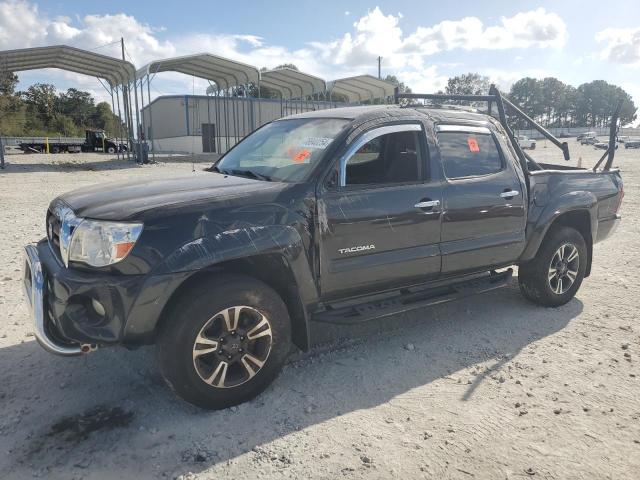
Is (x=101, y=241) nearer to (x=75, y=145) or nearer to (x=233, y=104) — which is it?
(x=233, y=104)

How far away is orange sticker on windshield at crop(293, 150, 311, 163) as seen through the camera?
3.64m

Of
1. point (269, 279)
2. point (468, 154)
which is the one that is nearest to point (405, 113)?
point (468, 154)

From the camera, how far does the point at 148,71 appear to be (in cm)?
2350

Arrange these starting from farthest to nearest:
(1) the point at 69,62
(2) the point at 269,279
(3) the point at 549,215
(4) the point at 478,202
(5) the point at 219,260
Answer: (1) the point at 69,62, (3) the point at 549,215, (4) the point at 478,202, (2) the point at 269,279, (5) the point at 219,260

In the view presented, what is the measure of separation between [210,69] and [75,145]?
55.8 ft

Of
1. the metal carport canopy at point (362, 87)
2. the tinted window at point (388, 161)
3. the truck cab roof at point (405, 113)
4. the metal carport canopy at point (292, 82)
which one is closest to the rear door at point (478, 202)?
the truck cab roof at point (405, 113)

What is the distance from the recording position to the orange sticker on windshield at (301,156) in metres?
3.64

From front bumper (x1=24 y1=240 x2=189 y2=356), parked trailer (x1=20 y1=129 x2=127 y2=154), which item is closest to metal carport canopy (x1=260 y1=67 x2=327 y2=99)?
parked trailer (x1=20 y1=129 x2=127 y2=154)

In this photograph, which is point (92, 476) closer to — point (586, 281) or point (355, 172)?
point (355, 172)

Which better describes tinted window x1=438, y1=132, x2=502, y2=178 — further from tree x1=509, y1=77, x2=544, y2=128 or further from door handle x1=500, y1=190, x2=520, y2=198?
tree x1=509, y1=77, x2=544, y2=128

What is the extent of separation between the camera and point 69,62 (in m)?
24.0

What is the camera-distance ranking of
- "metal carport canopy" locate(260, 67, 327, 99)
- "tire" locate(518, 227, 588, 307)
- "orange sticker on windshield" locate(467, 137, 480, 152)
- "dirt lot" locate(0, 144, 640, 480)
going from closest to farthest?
"dirt lot" locate(0, 144, 640, 480) → "orange sticker on windshield" locate(467, 137, 480, 152) → "tire" locate(518, 227, 588, 307) → "metal carport canopy" locate(260, 67, 327, 99)

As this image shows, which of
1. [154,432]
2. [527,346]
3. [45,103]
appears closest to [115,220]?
[154,432]

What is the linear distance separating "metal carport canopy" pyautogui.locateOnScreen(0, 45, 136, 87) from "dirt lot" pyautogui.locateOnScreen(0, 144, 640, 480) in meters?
21.2
